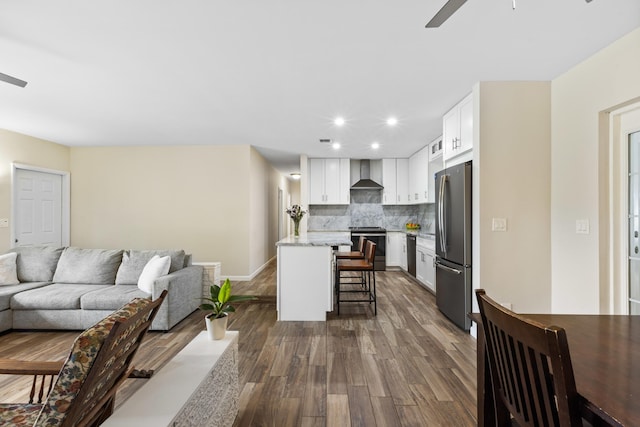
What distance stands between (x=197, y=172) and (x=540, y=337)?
5649mm

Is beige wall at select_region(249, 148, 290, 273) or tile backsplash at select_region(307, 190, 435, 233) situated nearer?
beige wall at select_region(249, 148, 290, 273)

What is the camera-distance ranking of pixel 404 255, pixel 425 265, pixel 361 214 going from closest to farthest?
pixel 425 265 → pixel 404 255 → pixel 361 214

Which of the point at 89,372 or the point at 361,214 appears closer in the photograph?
the point at 89,372

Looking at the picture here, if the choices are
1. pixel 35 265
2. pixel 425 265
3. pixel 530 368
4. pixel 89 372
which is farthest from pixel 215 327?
pixel 425 265

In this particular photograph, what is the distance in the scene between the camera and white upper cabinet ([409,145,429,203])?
5.55 metres

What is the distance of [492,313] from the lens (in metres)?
0.99

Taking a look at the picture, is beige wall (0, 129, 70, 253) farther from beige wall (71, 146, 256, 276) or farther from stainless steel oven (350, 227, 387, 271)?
stainless steel oven (350, 227, 387, 271)

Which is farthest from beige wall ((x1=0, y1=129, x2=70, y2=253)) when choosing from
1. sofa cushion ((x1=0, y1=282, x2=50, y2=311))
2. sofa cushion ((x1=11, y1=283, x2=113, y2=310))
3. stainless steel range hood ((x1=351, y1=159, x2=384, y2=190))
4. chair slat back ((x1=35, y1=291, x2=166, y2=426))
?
stainless steel range hood ((x1=351, y1=159, x2=384, y2=190))

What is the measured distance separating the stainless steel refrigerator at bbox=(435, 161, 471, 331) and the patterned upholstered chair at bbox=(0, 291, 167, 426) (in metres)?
2.84

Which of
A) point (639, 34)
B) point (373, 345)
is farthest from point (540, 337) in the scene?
point (639, 34)

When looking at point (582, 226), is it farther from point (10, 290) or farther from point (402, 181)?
point (10, 290)

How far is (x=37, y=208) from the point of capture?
5016 mm

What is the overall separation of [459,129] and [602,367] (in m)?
2.88

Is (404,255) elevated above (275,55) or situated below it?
below
